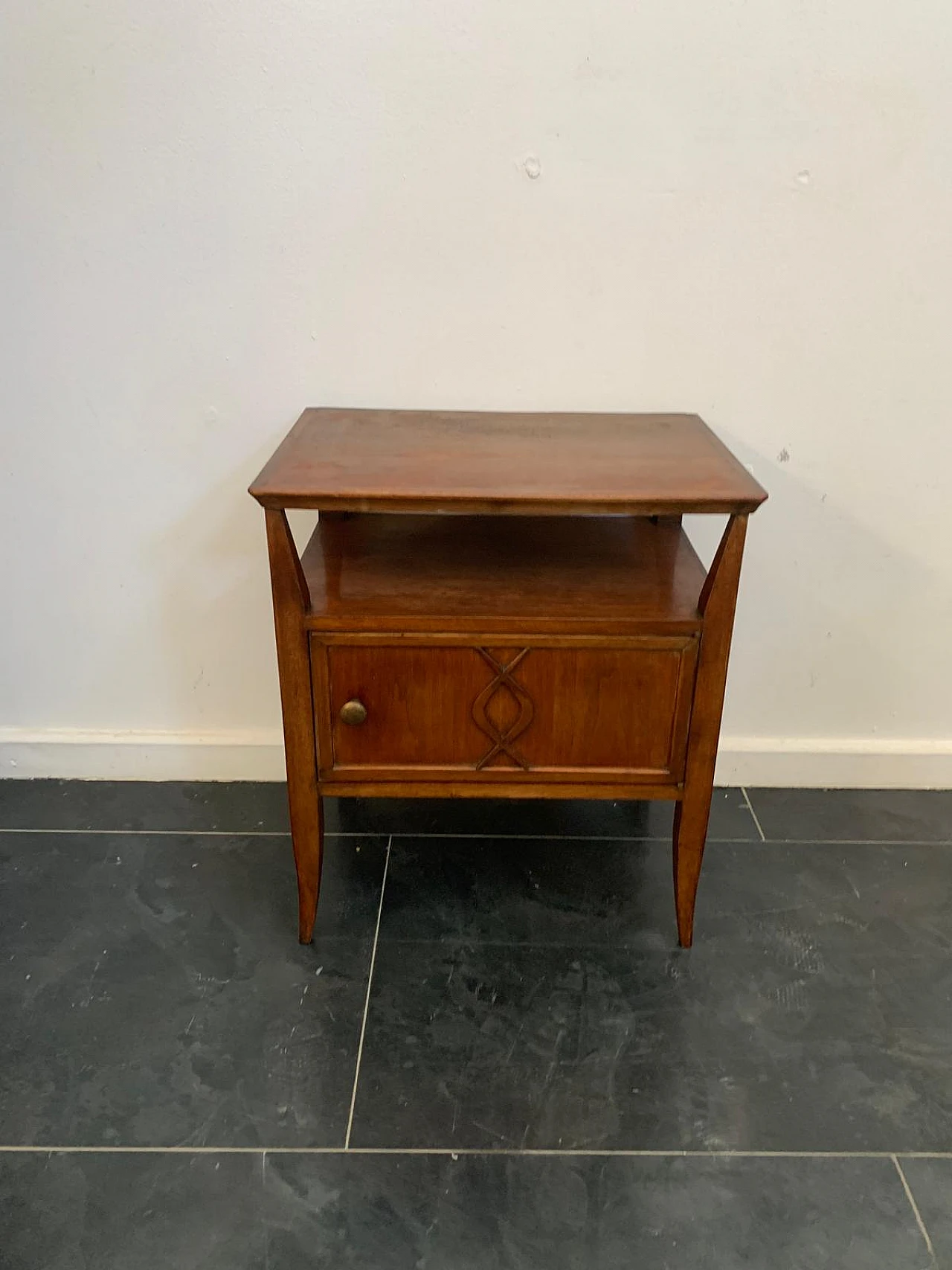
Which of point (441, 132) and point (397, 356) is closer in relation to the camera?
point (441, 132)

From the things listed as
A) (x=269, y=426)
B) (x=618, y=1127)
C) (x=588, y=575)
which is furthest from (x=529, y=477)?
(x=618, y=1127)

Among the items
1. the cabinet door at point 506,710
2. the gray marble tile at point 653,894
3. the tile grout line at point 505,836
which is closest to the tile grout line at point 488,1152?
the gray marble tile at point 653,894

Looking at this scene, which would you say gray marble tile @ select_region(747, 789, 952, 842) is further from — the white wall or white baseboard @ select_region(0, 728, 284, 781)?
white baseboard @ select_region(0, 728, 284, 781)

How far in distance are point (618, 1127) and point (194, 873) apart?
753mm

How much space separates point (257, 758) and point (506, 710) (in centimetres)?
67

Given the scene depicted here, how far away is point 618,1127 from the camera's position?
1.13m

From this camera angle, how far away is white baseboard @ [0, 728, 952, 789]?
1.69m

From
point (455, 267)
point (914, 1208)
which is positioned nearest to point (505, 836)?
point (914, 1208)

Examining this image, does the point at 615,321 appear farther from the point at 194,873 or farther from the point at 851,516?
the point at 194,873

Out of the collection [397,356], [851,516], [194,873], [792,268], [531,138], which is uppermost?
[531,138]

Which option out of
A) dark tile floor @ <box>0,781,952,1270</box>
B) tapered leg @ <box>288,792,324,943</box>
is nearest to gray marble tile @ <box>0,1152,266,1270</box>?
dark tile floor @ <box>0,781,952,1270</box>

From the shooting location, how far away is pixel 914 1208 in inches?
41.6

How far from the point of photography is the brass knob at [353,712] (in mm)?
1186

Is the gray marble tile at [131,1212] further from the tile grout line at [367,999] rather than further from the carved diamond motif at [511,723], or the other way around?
the carved diamond motif at [511,723]
